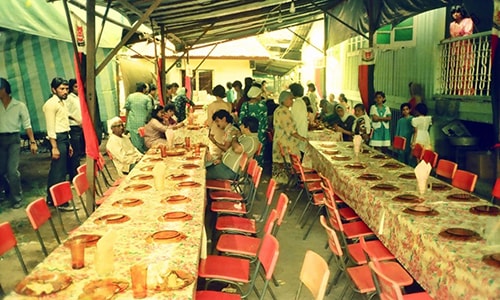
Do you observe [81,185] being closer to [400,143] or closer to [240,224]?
[240,224]

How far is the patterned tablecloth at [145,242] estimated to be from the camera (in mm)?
2621

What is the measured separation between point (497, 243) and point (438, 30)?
278 inches

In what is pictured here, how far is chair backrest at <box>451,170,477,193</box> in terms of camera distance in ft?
16.7

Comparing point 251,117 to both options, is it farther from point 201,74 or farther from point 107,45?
point 201,74

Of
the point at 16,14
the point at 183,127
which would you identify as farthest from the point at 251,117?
the point at 16,14

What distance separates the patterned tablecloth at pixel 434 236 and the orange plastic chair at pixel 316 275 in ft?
2.75

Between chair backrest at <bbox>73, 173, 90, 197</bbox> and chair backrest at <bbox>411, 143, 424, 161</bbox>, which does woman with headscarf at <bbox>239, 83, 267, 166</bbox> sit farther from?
chair backrest at <bbox>73, 173, 90, 197</bbox>

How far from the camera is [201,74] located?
72.1ft

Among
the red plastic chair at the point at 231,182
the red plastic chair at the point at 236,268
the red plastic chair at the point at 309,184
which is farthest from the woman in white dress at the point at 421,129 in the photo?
the red plastic chair at the point at 236,268

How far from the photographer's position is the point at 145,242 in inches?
127

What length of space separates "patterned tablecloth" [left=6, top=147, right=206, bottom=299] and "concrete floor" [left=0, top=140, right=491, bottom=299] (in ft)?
4.12

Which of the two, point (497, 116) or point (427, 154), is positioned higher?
point (497, 116)

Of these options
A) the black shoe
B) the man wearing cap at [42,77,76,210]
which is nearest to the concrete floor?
the black shoe

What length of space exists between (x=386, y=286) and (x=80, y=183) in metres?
3.38
